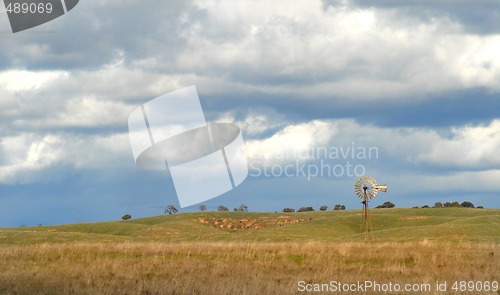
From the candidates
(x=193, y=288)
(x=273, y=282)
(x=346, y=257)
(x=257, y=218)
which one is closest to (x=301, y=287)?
(x=273, y=282)

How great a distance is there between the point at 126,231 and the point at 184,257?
183 ft

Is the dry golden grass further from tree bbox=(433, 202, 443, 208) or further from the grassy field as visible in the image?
tree bbox=(433, 202, 443, 208)

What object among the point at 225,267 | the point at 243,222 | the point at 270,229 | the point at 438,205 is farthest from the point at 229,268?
the point at 438,205

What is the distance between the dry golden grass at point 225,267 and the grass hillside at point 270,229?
19803 millimetres

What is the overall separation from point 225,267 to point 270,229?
54.0m

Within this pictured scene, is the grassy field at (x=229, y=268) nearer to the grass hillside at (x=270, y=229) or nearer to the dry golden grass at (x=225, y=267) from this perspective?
the dry golden grass at (x=225, y=267)

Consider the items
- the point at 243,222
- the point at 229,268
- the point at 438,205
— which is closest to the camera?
the point at 229,268

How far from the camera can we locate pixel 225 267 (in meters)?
26.5

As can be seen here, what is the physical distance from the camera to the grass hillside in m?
59.4

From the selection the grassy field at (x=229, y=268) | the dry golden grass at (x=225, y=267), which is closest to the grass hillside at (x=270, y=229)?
the dry golden grass at (x=225, y=267)

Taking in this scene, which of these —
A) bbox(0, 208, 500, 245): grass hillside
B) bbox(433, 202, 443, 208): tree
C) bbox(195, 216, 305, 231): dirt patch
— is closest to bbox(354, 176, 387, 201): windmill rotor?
bbox(0, 208, 500, 245): grass hillside

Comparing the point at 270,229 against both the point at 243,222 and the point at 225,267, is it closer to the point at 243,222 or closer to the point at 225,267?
the point at 243,222

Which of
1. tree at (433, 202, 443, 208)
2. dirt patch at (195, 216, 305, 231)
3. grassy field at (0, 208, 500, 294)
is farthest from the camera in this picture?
tree at (433, 202, 443, 208)

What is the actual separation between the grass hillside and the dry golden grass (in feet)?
A: 65.0
